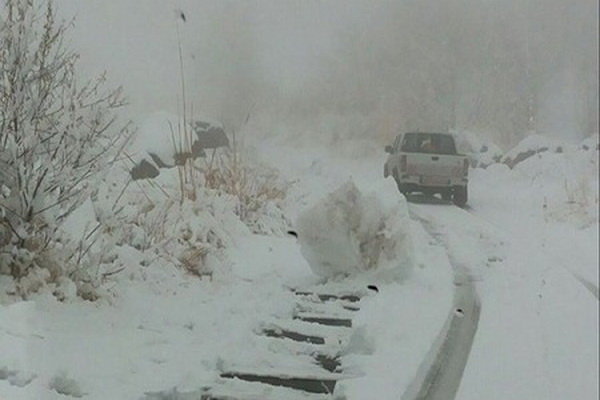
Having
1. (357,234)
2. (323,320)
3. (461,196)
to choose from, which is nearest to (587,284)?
(461,196)

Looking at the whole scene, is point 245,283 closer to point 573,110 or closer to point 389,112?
point 389,112

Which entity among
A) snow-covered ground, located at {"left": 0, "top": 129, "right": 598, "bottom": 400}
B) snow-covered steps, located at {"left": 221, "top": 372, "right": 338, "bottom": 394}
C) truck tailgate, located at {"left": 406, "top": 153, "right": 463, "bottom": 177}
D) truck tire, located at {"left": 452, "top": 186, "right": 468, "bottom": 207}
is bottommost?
snow-covered steps, located at {"left": 221, "top": 372, "right": 338, "bottom": 394}

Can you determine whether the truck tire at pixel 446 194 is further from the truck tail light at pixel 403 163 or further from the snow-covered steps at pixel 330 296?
the snow-covered steps at pixel 330 296

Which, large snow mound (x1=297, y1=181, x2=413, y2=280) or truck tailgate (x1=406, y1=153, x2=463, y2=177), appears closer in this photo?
truck tailgate (x1=406, y1=153, x2=463, y2=177)

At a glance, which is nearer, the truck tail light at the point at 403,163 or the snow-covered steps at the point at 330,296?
the truck tail light at the point at 403,163

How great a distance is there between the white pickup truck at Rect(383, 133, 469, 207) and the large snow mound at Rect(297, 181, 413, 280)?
24 cm

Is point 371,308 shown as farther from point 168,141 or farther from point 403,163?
point 168,141

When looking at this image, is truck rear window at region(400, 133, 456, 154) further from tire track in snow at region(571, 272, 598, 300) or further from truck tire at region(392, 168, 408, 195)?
tire track in snow at region(571, 272, 598, 300)

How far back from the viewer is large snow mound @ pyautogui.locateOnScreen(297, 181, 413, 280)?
2.71 metres

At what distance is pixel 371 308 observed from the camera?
7.99 feet

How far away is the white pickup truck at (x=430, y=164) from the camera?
7.20ft

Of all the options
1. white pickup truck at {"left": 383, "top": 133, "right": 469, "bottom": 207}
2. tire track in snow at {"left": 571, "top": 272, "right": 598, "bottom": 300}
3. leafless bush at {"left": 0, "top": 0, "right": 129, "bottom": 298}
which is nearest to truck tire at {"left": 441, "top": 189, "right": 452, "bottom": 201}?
white pickup truck at {"left": 383, "top": 133, "right": 469, "bottom": 207}

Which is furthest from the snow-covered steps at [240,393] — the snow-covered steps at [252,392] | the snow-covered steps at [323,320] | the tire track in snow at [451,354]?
the snow-covered steps at [323,320]

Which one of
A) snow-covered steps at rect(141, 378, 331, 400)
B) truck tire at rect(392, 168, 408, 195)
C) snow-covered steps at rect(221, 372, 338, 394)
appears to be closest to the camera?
snow-covered steps at rect(141, 378, 331, 400)
